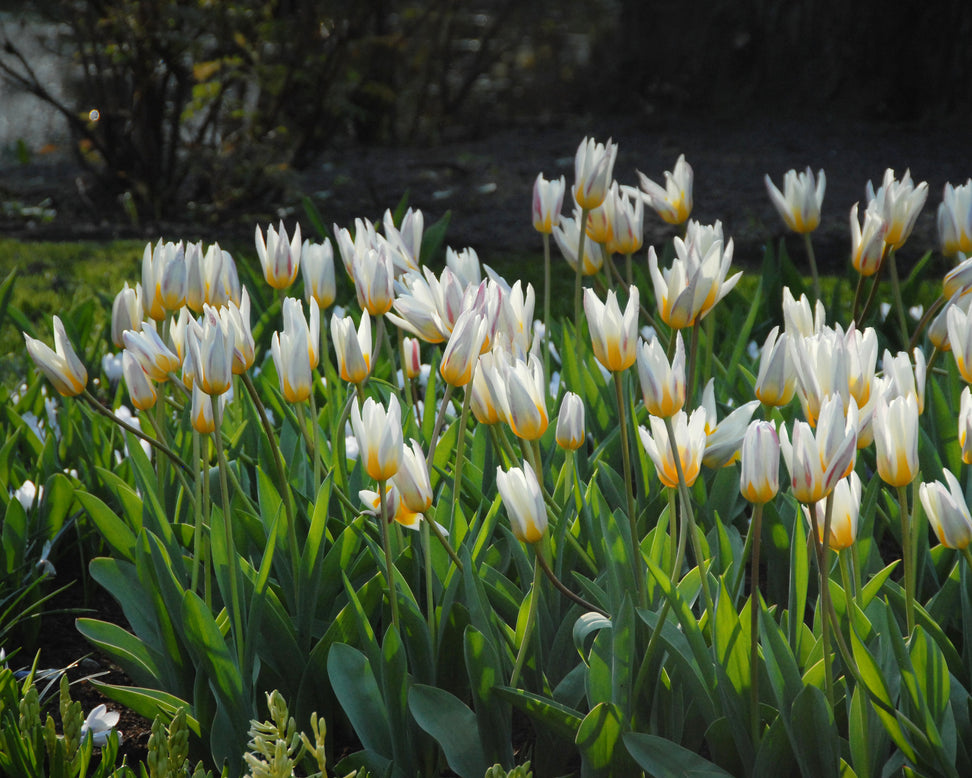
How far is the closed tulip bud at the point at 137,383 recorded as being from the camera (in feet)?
5.06

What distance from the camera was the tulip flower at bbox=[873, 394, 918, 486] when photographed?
1.11 m

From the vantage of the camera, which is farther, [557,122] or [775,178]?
[557,122]

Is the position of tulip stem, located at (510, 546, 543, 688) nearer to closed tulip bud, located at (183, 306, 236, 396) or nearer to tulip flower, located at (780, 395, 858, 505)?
tulip flower, located at (780, 395, 858, 505)

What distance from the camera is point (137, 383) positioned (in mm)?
1562

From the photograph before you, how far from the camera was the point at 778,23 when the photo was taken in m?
8.42

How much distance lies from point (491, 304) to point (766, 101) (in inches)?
315

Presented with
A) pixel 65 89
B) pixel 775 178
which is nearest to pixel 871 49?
pixel 775 178

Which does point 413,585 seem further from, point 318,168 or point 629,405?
point 318,168

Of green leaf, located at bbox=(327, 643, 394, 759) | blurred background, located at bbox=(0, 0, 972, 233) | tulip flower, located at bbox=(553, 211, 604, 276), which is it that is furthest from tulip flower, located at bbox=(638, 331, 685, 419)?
blurred background, located at bbox=(0, 0, 972, 233)

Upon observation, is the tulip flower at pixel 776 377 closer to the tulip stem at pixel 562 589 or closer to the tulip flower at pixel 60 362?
the tulip stem at pixel 562 589

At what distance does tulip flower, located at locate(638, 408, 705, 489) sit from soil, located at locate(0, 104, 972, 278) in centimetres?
389

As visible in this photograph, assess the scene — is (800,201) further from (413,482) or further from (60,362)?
(60,362)

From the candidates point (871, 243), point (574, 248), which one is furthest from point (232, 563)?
point (871, 243)

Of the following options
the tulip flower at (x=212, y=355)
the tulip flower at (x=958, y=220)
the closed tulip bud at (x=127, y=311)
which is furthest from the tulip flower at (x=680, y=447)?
the tulip flower at (x=958, y=220)
